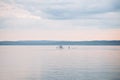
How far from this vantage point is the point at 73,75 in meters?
4.18

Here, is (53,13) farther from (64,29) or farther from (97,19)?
(97,19)

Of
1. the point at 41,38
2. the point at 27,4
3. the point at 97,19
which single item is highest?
the point at 27,4

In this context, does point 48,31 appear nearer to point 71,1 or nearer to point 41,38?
point 41,38

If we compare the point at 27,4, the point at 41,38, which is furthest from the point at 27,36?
the point at 27,4

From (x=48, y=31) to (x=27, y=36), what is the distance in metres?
0.37

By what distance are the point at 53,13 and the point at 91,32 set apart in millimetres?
680

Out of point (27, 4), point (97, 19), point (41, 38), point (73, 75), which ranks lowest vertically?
point (73, 75)

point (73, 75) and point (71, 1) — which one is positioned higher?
point (71, 1)

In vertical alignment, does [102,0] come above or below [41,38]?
above

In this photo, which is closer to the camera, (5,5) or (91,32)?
(5,5)

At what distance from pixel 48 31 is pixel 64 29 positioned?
266 millimetres

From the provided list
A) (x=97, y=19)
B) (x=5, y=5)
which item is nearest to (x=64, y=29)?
(x=97, y=19)

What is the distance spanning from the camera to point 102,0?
12.9ft

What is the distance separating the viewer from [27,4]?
13.2ft
